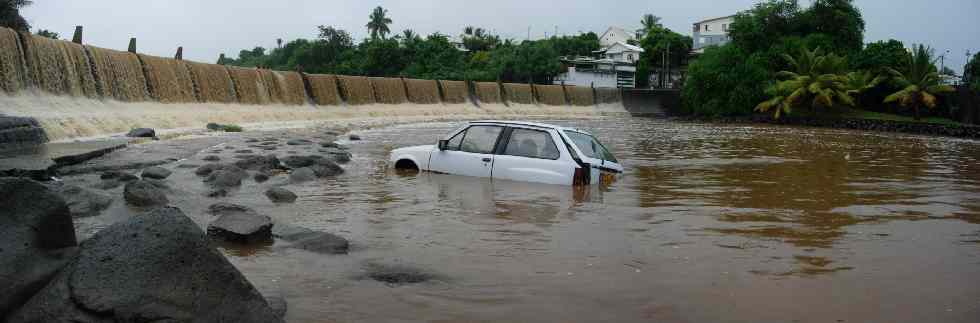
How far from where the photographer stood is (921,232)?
721 centimetres

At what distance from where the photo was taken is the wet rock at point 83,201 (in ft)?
23.4

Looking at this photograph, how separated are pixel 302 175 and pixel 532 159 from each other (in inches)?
130

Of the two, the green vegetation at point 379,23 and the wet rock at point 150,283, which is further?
the green vegetation at point 379,23

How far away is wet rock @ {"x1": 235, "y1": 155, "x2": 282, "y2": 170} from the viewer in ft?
39.7

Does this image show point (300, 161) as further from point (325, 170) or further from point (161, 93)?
point (161, 93)

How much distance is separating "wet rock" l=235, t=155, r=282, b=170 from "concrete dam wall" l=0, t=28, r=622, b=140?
7.33m

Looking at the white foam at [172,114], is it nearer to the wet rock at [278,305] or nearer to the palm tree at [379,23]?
the wet rock at [278,305]

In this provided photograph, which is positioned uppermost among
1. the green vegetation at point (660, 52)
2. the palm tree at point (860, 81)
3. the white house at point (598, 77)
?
the green vegetation at point (660, 52)

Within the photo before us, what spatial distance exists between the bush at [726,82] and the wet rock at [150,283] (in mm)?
51095

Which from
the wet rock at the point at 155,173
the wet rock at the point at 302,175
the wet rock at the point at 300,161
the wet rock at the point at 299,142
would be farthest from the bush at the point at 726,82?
the wet rock at the point at 155,173

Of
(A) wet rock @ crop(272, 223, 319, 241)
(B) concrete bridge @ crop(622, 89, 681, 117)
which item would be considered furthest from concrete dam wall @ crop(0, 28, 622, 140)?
(B) concrete bridge @ crop(622, 89, 681, 117)

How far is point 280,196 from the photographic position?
28.6ft

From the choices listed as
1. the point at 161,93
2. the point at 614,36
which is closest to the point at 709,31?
the point at 614,36

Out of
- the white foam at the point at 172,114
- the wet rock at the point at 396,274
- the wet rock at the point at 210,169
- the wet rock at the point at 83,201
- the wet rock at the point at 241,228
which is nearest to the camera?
the wet rock at the point at 396,274
